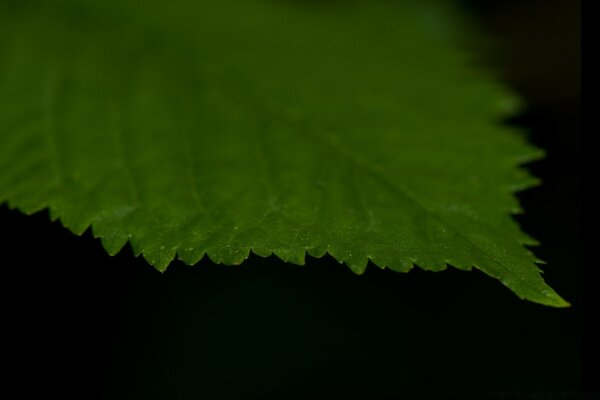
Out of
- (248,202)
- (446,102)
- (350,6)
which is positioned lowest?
(350,6)

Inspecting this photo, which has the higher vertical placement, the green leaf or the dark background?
the green leaf

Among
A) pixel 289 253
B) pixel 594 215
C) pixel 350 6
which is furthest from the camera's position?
pixel 350 6

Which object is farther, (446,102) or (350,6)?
(350,6)

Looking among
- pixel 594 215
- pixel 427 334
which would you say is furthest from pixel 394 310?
pixel 594 215

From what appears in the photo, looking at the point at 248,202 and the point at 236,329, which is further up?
the point at 248,202

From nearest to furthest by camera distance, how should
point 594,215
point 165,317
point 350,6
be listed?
point 594,215
point 165,317
point 350,6

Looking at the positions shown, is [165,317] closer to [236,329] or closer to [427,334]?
[236,329]
